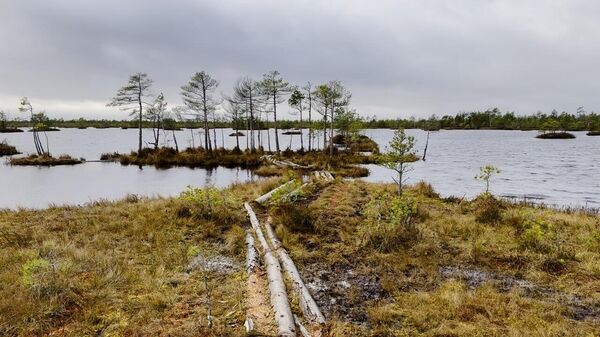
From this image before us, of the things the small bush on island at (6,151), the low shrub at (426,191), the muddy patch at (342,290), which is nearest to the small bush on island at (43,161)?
the small bush on island at (6,151)

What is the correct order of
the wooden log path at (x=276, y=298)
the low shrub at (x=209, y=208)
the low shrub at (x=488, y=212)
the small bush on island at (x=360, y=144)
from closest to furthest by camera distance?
the wooden log path at (x=276, y=298), the low shrub at (x=209, y=208), the low shrub at (x=488, y=212), the small bush on island at (x=360, y=144)

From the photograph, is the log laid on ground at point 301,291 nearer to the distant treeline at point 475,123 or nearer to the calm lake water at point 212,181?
the calm lake water at point 212,181

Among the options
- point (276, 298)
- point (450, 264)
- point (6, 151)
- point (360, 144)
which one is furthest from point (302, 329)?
point (360, 144)

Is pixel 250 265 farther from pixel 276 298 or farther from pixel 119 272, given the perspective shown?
pixel 119 272

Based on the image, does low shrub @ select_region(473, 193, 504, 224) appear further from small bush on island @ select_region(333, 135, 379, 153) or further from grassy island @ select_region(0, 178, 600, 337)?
small bush on island @ select_region(333, 135, 379, 153)

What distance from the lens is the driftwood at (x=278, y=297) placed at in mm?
5566

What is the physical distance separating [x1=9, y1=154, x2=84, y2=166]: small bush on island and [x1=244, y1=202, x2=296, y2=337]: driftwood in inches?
1468

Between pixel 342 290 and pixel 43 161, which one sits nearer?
pixel 342 290

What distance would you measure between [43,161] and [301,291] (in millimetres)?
41014

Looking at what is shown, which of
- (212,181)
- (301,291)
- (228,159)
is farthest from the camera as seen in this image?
(228,159)

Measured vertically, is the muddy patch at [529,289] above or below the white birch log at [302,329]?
below

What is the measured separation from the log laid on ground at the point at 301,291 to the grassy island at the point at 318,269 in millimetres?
216

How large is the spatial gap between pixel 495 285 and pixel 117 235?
401 inches

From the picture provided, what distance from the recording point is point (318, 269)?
8633 mm
